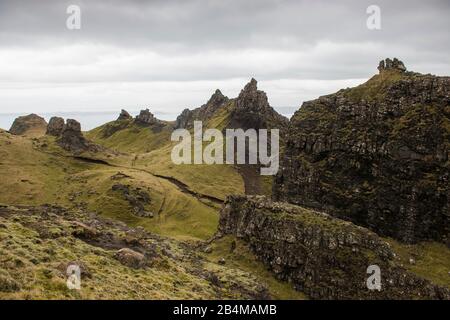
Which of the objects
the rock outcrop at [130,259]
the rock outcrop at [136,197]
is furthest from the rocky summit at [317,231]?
the rock outcrop at [136,197]

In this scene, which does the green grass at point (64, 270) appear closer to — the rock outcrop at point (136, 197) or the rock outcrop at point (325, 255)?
the rock outcrop at point (325, 255)

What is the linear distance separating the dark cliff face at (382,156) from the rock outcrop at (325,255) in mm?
15432

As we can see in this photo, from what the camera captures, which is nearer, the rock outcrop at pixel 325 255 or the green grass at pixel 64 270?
the green grass at pixel 64 270

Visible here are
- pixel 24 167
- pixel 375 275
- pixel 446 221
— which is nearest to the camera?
pixel 375 275

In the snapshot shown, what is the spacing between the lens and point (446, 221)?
285 ft

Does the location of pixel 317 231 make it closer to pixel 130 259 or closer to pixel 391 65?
pixel 130 259

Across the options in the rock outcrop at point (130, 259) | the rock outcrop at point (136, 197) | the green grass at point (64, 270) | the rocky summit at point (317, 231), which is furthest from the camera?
the rock outcrop at point (136, 197)

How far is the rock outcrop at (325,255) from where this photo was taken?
7250cm

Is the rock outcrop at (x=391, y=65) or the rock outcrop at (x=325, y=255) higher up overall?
the rock outcrop at (x=391, y=65)

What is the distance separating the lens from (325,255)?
79375 mm

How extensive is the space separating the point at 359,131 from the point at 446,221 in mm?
26806

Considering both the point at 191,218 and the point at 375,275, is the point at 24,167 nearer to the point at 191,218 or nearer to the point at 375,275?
the point at 191,218

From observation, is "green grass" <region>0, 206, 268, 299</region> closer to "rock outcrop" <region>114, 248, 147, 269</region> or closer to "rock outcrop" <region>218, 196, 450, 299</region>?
"rock outcrop" <region>114, 248, 147, 269</region>
